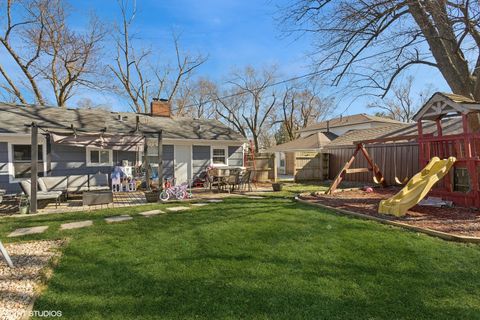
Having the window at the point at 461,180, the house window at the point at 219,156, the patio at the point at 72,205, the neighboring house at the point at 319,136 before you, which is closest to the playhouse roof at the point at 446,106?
the window at the point at 461,180

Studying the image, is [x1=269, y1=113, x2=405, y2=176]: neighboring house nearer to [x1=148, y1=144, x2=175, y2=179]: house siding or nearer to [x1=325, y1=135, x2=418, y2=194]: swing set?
[x1=325, y1=135, x2=418, y2=194]: swing set

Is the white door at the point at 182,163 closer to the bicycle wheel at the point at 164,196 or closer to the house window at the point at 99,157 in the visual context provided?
the house window at the point at 99,157

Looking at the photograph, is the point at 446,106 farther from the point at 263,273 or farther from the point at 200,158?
the point at 200,158

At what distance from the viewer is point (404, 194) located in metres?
6.61

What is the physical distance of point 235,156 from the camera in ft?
47.4

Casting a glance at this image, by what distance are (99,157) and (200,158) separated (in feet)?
14.1

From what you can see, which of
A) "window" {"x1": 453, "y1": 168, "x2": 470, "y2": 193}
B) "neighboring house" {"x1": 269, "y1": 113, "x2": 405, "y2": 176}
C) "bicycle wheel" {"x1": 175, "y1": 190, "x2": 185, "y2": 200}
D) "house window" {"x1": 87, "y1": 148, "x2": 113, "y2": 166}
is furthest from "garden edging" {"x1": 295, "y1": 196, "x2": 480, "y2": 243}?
"neighboring house" {"x1": 269, "y1": 113, "x2": 405, "y2": 176}

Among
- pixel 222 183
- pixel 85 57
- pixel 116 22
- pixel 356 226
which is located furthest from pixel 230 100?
pixel 356 226

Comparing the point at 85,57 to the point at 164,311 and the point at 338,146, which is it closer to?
the point at 338,146

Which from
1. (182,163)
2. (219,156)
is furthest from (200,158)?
(219,156)

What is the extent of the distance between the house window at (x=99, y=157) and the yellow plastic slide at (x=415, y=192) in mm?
10041

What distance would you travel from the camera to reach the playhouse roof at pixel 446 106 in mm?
7016

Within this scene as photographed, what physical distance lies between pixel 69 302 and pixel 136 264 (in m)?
1.00

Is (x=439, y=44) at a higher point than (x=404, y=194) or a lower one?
higher
